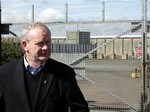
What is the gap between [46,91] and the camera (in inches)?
129

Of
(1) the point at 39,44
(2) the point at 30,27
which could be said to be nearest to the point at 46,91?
(1) the point at 39,44

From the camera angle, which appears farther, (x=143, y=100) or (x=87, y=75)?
(x=87, y=75)

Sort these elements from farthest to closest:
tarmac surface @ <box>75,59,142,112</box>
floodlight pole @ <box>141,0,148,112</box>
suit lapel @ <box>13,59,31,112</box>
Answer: tarmac surface @ <box>75,59,142,112</box>
floodlight pole @ <box>141,0,148,112</box>
suit lapel @ <box>13,59,31,112</box>

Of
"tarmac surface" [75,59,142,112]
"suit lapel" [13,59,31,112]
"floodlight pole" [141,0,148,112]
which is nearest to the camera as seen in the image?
"suit lapel" [13,59,31,112]

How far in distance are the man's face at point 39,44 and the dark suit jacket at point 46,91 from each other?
14cm

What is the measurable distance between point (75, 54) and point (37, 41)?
19.8ft

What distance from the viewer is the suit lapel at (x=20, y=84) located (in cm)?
322

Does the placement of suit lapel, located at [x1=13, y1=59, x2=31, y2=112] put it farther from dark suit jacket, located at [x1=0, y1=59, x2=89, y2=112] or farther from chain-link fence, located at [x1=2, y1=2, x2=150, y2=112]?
chain-link fence, located at [x1=2, y1=2, x2=150, y2=112]

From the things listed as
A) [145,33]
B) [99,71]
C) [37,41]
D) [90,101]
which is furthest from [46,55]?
[90,101]

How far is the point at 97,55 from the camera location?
31.2 ft

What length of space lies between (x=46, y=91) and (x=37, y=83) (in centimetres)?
9

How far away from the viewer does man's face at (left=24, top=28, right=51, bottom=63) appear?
10.6 feet

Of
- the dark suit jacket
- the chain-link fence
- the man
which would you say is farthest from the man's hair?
the chain-link fence

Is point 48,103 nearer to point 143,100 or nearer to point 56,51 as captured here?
point 143,100
